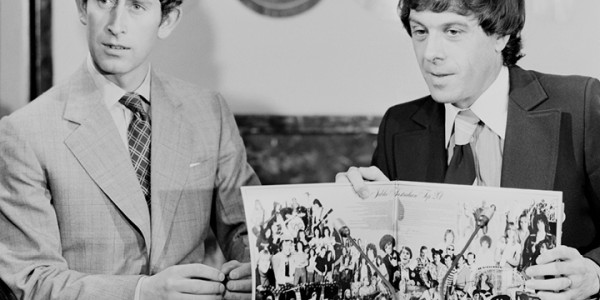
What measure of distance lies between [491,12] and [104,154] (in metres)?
1.02

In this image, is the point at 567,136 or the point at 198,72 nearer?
the point at 567,136

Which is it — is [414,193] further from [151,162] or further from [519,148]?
[151,162]

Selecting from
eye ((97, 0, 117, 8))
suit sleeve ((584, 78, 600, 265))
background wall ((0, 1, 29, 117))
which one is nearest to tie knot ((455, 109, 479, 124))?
suit sleeve ((584, 78, 600, 265))

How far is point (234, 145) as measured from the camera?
7.57ft

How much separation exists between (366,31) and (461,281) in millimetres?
1315

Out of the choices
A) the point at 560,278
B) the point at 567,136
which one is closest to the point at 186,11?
the point at 567,136

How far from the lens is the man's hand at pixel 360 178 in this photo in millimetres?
1882

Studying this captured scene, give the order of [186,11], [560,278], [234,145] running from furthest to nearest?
1. [186,11]
2. [234,145]
3. [560,278]

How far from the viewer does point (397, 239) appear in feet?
6.21

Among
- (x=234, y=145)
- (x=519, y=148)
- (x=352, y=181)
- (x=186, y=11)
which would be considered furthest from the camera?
(x=186, y=11)

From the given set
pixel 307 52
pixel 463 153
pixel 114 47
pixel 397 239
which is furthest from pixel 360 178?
pixel 307 52

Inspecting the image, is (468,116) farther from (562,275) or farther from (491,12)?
(562,275)

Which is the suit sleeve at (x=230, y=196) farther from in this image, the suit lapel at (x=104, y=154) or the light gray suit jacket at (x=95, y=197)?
the suit lapel at (x=104, y=154)

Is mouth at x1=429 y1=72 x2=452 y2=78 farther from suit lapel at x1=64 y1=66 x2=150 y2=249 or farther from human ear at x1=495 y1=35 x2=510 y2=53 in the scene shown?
suit lapel at x1=64 y1=66 x2=150 y2=249
